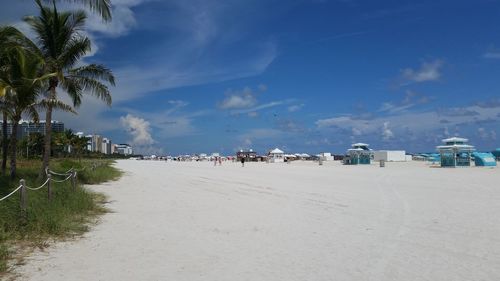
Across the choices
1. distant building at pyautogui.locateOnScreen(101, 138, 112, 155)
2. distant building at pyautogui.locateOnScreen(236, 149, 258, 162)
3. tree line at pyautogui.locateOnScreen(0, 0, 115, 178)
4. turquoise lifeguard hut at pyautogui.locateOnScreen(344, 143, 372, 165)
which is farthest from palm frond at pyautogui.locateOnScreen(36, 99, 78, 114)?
distant building at pyautogui.locateOnScreen(101, 138, 112, 155)

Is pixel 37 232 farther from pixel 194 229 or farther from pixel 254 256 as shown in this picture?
pixel 254 256

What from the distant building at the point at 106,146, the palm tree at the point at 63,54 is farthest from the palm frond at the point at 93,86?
the distant building at the point at 106,146

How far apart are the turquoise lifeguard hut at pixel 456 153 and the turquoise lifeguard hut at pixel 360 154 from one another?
11.4m

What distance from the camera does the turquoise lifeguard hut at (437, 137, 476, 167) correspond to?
34.2 metres

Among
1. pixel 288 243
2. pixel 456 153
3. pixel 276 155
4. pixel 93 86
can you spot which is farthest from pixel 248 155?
pixel 288 243

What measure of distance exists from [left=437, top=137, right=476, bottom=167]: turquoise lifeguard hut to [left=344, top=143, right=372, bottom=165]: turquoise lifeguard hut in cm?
1136

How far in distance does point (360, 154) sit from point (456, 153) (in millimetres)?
12905

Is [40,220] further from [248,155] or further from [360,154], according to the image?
[248,155]

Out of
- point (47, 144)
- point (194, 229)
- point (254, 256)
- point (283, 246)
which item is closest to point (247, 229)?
point (194, 229)

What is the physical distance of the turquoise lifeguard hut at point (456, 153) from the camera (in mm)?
34156

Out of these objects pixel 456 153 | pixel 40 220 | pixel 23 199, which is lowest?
pixel 40 220

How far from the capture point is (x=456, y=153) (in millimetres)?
34375

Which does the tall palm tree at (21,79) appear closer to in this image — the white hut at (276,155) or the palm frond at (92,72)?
the palm frond at (92,72)

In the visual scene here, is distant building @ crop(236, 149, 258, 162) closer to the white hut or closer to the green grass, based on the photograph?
the white hut
